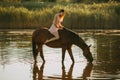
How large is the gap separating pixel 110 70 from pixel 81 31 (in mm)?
16537

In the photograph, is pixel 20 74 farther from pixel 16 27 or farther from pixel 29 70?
pixel 16 27

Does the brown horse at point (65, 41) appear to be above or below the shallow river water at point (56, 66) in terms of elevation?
above

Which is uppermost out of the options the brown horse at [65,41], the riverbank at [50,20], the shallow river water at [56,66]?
the brown horse at [65,41]

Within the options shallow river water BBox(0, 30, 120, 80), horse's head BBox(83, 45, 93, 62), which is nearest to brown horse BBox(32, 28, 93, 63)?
horse's head BBox(83, 45, 93, 62)

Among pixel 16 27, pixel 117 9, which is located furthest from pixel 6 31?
pixel 117 9

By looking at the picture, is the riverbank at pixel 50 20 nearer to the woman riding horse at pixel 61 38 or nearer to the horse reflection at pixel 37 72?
the woman riding horse at pixel 61 38

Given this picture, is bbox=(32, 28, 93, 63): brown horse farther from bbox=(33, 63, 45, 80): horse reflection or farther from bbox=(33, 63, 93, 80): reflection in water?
bbox=(33, 63, 45, 80): horse reflection

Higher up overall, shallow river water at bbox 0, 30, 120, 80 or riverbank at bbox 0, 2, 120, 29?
shallow river water at bbox 0, 30, 120, 80

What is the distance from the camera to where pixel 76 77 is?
12.3m

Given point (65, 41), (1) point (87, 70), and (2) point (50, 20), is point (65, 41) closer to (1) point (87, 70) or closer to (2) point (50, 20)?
(1) point (87, 70)

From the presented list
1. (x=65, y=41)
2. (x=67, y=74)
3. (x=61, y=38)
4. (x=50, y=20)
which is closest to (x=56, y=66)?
(x=65, y=41)

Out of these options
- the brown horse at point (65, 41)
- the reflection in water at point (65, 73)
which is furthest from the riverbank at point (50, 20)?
the reflection in water at point (65, 73)

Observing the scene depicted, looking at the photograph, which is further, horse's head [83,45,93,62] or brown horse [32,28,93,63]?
brown horse [32,28,93,63]

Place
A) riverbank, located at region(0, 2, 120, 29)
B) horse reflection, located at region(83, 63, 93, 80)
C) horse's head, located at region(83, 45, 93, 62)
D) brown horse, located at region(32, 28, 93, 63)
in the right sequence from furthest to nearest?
riverbank, located at region(0, 2, 120, 29), brown horse, located at region(32, 28, 93, 63), horse's head, located at region(83, 45, 93, 62), horse reflection, located at region(83, 63, 93, 80)
